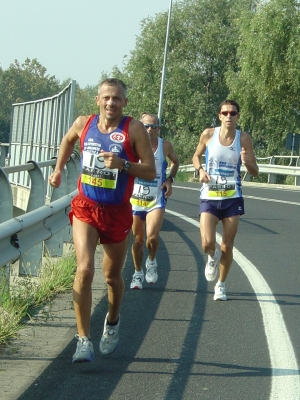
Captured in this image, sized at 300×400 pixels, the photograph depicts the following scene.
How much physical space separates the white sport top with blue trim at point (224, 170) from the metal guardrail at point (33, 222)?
1.55 m

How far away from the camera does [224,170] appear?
Answer: 913 centimetres

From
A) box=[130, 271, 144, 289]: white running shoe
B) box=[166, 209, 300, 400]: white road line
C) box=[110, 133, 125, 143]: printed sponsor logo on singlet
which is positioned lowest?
box=[130, 271, 144, 289]: white running shoe

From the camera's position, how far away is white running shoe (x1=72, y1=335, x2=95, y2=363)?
5.92 m

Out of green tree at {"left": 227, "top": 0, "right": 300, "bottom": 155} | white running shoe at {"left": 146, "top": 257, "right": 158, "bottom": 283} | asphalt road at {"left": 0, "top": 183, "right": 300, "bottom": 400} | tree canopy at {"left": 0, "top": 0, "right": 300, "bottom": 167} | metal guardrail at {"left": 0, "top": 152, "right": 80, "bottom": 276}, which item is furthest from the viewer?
tree canopy at {"left": 0, "top": 0, "right": 300, "bottom": 167}

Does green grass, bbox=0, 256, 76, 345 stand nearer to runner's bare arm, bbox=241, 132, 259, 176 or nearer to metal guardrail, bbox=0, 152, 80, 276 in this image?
metal guardrail, bbox=0, 152, 80, 276

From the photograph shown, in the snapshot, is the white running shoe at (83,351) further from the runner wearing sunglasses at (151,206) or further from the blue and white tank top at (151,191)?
the blue and white tank top at (151,191)

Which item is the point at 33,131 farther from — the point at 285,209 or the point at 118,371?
the point at 118,371

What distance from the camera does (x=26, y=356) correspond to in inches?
243

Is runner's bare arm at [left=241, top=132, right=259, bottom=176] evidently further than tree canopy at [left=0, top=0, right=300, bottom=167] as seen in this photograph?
No

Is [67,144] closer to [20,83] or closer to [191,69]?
[191,69]

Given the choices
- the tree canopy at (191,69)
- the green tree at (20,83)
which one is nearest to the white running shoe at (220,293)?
the tree canopy at (191,69)

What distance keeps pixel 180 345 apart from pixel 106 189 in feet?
4.56

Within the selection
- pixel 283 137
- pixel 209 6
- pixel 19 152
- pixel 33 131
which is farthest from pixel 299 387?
pixel 209 6

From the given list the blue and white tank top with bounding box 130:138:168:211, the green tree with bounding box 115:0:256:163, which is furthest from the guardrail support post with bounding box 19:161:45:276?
the green tree with bounding box 115:0:256:163
